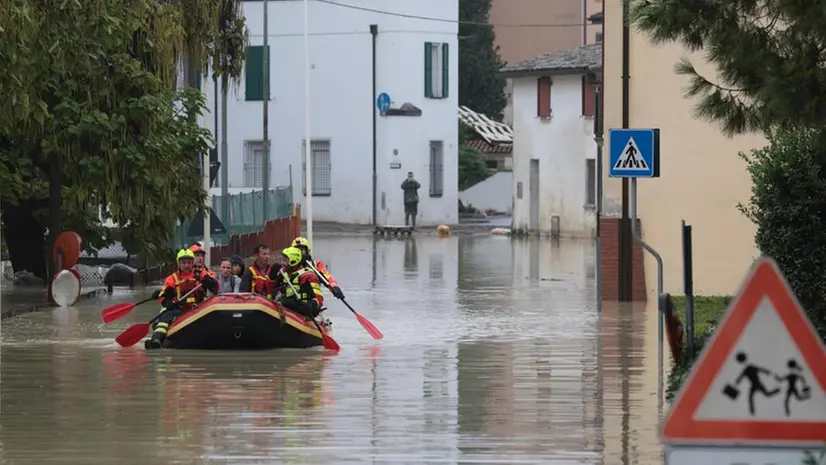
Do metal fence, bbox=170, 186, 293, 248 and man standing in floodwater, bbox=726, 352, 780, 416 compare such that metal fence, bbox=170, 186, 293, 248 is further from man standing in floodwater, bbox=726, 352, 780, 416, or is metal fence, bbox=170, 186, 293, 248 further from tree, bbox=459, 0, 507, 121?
man standing in floodwater, bbox=726, 352, 780, 416

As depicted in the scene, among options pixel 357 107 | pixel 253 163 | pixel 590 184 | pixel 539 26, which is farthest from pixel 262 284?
pixel 539 26

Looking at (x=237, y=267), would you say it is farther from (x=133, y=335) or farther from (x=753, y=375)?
(x=753, y=375)

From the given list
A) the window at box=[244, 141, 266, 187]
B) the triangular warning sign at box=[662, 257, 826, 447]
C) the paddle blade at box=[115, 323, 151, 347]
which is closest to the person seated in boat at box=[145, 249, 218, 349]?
the paddle blade at box=[115, 323, 151, 347]

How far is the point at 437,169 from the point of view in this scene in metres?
61.7

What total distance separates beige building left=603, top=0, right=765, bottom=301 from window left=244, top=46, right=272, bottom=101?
3308 centimetres

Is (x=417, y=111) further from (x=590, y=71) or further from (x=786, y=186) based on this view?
(x=786, y=186)

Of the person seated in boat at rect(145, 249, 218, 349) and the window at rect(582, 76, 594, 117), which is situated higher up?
the window at rect(582, 76, 594, 117)

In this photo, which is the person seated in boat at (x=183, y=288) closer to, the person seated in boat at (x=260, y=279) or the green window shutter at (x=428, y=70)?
the person seated in boat at (x=260, y=279)

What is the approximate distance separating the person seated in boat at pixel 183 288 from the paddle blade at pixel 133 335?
0.12 m

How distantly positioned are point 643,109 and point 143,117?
8.09 metres

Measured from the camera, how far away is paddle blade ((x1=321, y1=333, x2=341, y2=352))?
21453mm

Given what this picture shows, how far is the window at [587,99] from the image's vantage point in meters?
55.1

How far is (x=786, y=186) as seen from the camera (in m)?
16.8

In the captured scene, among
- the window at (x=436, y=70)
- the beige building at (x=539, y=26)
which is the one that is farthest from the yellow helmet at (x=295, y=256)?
the beige building at (x=539, y=26)
